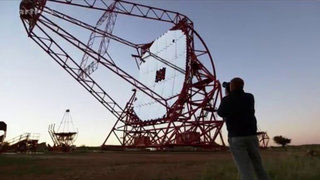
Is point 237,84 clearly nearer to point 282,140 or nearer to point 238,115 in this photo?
point 238,115

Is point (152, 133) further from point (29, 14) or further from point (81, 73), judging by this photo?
point (29, 14)

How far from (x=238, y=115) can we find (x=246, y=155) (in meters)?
0.71

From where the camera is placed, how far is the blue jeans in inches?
233

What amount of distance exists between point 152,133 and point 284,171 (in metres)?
29.7

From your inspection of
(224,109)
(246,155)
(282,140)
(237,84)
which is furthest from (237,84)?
(282,140)

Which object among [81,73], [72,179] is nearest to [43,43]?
[81,73]

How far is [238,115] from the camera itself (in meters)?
6.12

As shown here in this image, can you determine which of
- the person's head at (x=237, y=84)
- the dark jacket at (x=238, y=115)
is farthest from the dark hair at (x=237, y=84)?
the dark jacket at (x=238, y=115)

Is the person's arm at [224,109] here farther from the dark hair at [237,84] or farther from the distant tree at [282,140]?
the distant tree at [282,140]

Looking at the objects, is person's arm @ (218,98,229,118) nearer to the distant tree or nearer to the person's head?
the person's head

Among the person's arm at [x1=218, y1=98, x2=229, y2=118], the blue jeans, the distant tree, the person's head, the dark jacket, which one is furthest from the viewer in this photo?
the distant tree

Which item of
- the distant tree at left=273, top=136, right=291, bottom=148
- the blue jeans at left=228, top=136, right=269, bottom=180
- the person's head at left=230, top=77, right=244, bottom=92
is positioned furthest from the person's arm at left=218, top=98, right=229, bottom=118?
the distant tree at left=273, top=136, right=291, bottom=148

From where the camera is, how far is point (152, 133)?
39.0 m

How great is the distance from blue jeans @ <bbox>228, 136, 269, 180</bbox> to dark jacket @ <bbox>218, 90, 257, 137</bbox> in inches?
4.2
